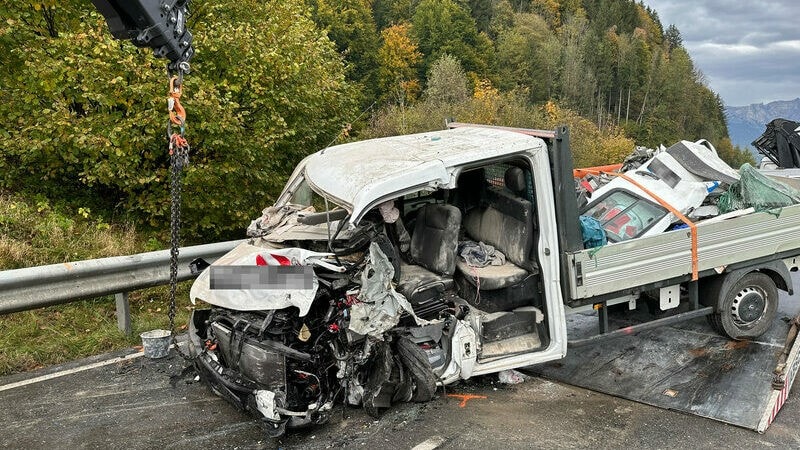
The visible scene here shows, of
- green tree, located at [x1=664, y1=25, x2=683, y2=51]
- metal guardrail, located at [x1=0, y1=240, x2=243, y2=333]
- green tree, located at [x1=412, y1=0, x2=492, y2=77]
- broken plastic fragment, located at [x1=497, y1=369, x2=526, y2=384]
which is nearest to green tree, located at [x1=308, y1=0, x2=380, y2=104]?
green tree, located at [x1=412, y1=0, x2=492, y2=77]

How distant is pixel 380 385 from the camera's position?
3.94 m

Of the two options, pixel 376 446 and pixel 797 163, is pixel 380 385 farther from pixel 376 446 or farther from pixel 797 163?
pixel 797 163

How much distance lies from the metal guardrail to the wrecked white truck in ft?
4.15

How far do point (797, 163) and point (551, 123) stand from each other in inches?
878

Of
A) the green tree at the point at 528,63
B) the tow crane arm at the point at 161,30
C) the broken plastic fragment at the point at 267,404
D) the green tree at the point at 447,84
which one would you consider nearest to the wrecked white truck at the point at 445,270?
the broken plastic fragment at the point at 267,404

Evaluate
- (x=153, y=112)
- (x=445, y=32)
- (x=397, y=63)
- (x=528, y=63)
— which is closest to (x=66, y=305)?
(x=153, y=112)

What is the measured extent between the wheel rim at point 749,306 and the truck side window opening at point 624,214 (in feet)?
3.81

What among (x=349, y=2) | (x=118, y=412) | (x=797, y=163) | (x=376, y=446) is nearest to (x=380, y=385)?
(x=376, y=446)

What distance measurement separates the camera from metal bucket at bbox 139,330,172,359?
4.97 metres

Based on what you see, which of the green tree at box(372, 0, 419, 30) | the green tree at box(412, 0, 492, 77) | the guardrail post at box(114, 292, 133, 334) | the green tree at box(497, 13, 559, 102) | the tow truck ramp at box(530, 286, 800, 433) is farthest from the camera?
the green tree at box(372, 0, 419, 30)

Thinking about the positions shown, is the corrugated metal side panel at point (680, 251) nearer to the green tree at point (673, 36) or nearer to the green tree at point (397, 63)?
the green tree at point (397, 63)

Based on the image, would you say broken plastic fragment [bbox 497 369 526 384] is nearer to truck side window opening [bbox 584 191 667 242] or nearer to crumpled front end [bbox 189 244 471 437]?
crumpled front end [bbox 189 244 471 437]

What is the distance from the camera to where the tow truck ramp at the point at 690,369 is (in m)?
4.22

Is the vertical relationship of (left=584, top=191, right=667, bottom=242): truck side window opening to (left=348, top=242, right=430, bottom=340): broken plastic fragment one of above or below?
above
